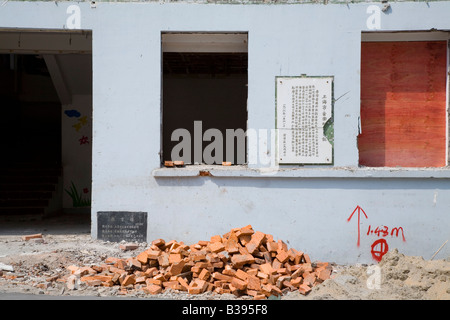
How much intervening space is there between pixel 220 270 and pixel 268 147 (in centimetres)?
218

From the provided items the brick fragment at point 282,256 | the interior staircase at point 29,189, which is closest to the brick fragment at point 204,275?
the brick fragment at point 282,256

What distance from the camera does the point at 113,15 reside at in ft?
24.2

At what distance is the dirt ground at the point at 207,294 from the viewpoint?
5711mm

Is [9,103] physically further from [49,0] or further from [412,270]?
[412,270]

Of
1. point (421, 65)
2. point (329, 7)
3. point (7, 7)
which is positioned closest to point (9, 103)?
point (7, 7)

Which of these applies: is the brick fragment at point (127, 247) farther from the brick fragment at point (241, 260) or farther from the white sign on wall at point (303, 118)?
the white sign on wall at point (303, 118)

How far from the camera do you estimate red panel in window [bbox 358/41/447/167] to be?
7590 millimetres

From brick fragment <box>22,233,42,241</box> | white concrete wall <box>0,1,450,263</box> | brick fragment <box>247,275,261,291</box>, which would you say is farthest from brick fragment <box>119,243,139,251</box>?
brick fragment <box>247,275,261,291</box>

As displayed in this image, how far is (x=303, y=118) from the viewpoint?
289 inches

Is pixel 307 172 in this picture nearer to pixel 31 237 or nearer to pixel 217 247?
pixel 217 247

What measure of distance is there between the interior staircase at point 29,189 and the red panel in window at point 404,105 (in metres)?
7.68

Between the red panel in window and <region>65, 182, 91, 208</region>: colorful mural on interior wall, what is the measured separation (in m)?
7.68

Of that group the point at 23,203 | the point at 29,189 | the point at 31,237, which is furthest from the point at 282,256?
the point at 29,189

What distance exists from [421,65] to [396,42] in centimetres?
56
